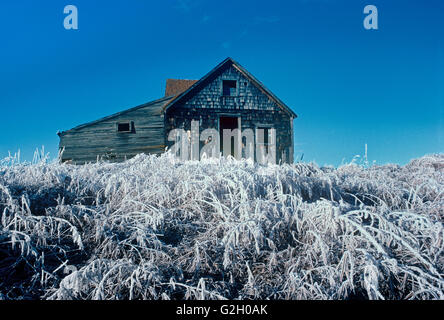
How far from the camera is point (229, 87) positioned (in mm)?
16219

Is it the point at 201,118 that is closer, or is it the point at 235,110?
the point at 201,118

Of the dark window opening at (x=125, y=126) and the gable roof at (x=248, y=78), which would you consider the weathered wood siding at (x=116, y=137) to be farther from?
the gable roof at (x=248, y=78)

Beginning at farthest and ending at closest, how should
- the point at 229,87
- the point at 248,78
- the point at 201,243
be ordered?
the point at 229,87, the point at 248,78, the point at 201,243

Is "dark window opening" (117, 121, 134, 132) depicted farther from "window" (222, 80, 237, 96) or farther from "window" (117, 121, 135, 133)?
"window" (222, 80, 237, 96)

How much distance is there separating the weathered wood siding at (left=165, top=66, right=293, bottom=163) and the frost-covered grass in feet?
38.2

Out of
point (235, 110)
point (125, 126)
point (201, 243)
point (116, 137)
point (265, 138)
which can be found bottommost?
point (201, 243)

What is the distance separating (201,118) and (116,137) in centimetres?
514

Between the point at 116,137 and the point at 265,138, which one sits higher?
the point at 116,137

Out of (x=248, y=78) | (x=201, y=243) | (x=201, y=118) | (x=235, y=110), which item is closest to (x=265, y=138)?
(x=235, y=110)

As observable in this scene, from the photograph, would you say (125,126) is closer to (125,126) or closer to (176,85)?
(125,126)

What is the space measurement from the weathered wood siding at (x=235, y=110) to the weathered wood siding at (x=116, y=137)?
1.27 meters

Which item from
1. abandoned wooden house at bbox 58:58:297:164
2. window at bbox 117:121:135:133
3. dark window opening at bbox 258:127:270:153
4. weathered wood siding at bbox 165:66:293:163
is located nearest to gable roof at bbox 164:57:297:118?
abandoned wooden house at bbox 58:58:297:164

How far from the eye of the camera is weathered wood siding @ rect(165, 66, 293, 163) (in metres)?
14.9

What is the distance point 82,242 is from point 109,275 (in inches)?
26.2
